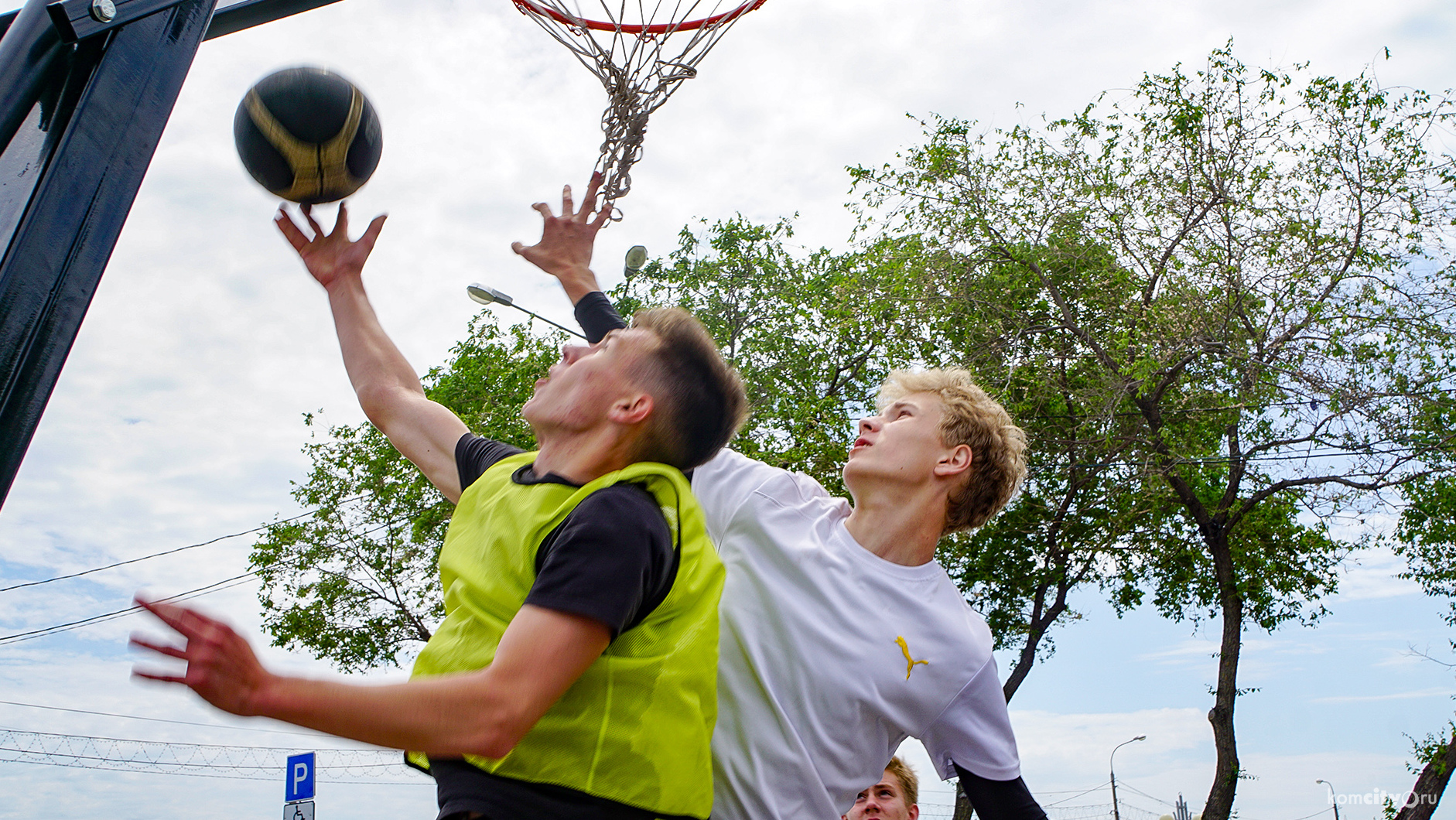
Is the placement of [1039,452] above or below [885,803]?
above

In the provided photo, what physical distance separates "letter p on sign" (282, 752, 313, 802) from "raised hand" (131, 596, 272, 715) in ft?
37.0

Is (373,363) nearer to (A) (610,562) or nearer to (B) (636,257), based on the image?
(A) (610,562)

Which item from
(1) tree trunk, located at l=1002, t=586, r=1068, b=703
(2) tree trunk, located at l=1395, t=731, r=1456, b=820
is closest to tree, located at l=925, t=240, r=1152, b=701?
(1) tree trunk, located at l=1002, t=586, r=1068, b=703

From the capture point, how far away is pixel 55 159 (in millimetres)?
1791

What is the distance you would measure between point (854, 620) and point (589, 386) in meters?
0.93

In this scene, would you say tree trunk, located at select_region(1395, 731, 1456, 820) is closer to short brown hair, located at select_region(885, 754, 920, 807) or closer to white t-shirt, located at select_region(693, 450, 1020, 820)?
short brown hair, located at select_region(885, 754, 920, 807)

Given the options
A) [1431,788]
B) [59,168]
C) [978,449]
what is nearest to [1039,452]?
[1431,788]

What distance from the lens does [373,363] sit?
8.20ft

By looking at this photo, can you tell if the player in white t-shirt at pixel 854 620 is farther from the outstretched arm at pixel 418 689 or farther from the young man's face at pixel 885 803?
the young man's face at pixel 885 803

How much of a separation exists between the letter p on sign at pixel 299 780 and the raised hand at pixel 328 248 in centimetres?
1027

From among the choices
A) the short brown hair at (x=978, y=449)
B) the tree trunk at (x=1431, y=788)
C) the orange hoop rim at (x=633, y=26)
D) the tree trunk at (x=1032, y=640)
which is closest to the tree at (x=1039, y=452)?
the tree trunk at (x=1032, y=640)

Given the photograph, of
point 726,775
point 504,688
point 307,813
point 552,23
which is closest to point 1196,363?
point 552,23

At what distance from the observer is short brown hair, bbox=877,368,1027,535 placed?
302cm

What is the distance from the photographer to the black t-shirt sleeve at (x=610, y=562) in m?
1.51
